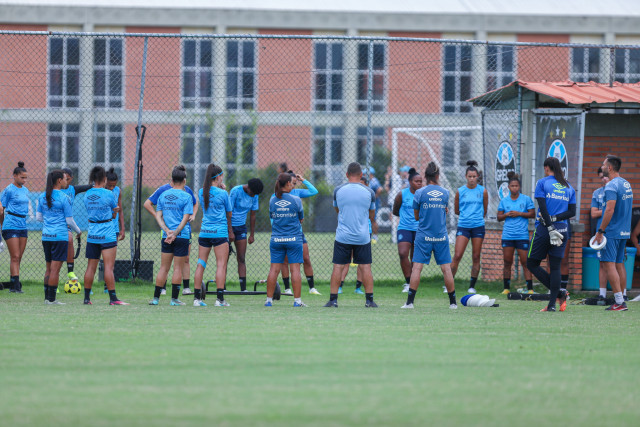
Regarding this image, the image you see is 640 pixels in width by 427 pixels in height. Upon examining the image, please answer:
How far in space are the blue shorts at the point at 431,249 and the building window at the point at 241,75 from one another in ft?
38.9

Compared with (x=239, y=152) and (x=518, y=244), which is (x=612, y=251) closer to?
(x=518, y=244)

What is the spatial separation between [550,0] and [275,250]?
100.0 feet

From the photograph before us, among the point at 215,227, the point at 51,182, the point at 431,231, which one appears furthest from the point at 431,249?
the point at 51,182

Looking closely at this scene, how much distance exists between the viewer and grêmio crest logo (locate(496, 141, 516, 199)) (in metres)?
15.5

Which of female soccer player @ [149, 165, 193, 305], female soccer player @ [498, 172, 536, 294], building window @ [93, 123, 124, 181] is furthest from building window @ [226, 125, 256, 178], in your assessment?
female soccer player @ [149, 165, 193, 305]

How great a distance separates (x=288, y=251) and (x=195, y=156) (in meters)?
9.18

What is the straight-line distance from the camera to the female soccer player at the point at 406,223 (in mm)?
14336

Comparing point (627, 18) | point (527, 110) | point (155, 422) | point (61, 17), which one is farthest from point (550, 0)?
point (155, 422)

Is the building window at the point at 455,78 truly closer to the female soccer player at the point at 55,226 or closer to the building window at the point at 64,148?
the building window at the point at 64,148

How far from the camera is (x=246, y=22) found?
3675cm

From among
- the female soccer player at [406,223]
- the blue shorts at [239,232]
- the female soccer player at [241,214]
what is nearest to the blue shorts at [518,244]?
the female soccer player at [406,223]

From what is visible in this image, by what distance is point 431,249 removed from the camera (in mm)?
11922

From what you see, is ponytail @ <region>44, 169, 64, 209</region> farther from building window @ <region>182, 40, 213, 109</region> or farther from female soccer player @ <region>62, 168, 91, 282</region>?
building window @ <region>182, 40, 213, 109</region>

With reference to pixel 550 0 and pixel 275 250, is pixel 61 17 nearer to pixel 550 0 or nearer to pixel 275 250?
pixel 550 0
